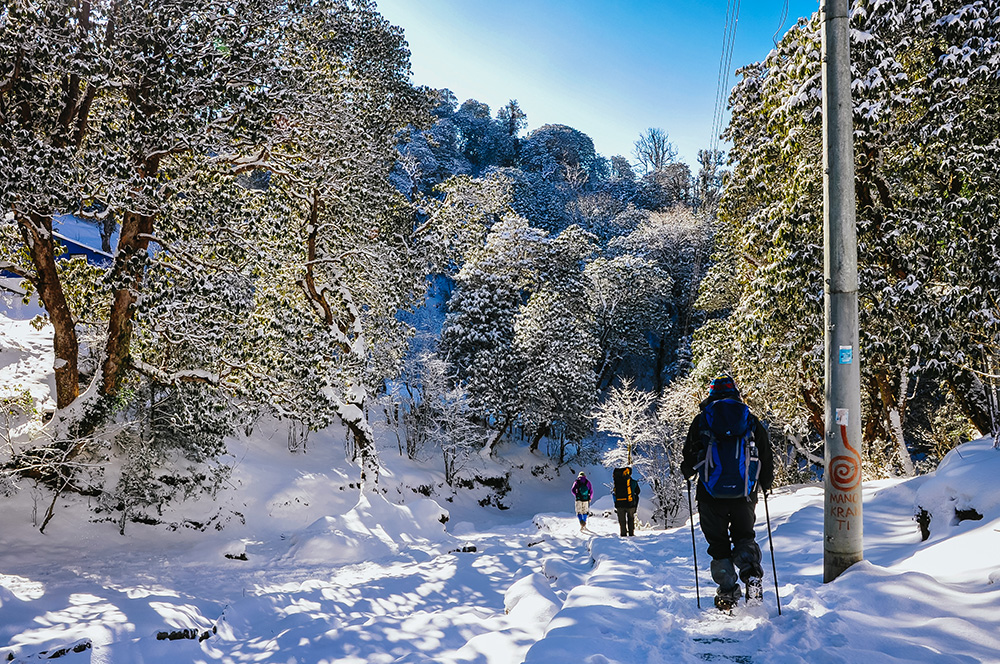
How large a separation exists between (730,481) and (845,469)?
918mm

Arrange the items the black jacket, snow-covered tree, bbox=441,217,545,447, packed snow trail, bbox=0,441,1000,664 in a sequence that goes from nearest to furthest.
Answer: packed snow trail, bbox=0,441,1000,664, the black jacket, snow-covered tree, bbox=441,217,545,447

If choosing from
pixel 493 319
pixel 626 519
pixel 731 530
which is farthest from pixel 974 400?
pixel 493 319

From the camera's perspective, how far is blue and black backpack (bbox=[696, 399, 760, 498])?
441cm

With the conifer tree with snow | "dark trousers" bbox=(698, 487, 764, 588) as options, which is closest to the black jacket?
"dark trousers" bbox=(698, 487, 764, 588)

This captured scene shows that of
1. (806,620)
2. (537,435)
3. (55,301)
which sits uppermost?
(55,301)

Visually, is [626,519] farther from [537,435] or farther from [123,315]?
[537,435]

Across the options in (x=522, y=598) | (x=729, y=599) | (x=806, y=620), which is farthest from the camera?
(x=522, y=598)

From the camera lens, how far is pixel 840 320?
14.5 ft

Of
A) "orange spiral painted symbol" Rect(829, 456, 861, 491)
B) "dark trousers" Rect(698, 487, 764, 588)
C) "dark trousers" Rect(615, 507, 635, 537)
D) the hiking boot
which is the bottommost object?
"dark trousers" Rect(615, 507, 635, 537)

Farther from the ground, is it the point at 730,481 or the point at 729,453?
the point at 729,453

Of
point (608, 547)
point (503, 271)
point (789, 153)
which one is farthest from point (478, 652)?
point (503, 271)

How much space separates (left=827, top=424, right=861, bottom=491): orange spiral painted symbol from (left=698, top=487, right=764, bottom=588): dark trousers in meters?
0.64

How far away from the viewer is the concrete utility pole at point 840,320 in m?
4.36

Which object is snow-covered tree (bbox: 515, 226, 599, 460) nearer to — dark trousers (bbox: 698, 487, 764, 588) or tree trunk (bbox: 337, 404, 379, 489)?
tree trunk (bbox: 337, 404, 379, 489)
